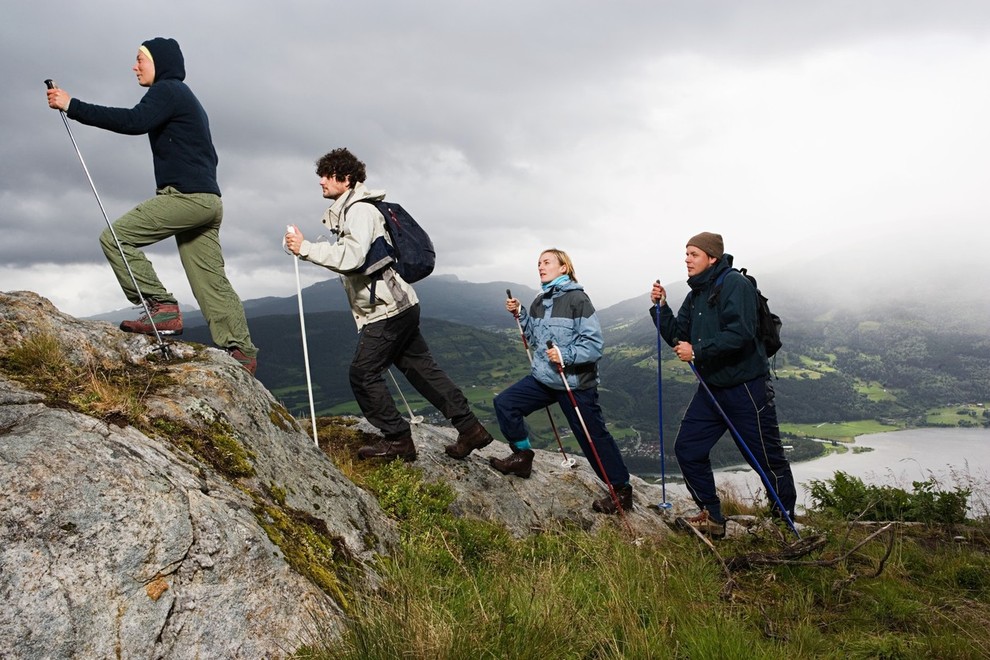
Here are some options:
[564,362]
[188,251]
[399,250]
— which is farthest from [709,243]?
[188,251]

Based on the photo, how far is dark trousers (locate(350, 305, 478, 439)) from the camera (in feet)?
19.2

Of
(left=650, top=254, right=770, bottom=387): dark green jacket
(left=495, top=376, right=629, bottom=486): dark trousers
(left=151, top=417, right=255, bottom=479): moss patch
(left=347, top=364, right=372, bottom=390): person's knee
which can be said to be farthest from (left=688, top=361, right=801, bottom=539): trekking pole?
(left=151, top=417, right=255, bottom=479): moss patch

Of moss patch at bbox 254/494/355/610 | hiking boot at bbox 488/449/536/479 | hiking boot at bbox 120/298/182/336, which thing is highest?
hiking boot at bbox 120/298/182/336

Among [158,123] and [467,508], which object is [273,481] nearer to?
[467,508]

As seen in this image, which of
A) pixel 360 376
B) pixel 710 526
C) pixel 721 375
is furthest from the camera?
pixel 710 526

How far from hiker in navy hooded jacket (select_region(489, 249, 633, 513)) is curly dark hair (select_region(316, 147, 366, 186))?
247 cm

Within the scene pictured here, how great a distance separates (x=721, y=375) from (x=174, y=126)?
265 inches

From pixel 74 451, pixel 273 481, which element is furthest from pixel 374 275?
pixel 74 451

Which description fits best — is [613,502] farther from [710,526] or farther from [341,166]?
[341,166]

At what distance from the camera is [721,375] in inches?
253

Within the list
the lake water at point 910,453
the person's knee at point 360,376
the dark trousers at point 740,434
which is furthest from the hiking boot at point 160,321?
the lake water at point 910,453

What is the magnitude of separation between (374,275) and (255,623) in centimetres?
374

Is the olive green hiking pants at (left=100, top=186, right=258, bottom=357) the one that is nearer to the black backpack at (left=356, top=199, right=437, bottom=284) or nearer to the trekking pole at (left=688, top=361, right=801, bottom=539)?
the black backpack at (left=356, top=199, right=437, bottom=284)

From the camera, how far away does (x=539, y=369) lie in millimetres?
6793
